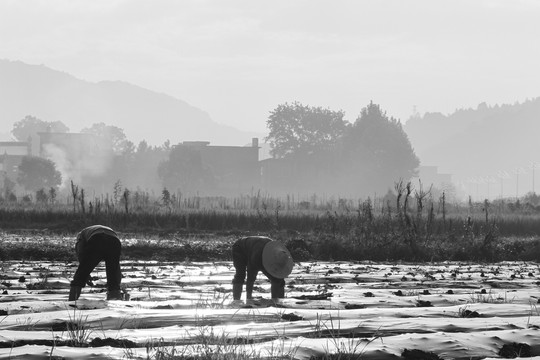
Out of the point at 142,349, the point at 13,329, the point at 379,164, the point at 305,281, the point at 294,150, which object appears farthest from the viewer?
the point at 294,150

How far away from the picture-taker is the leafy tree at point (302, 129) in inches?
5002

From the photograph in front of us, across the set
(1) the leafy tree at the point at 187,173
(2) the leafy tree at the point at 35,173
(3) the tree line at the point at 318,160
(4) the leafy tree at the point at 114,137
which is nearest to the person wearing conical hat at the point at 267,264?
(3) the tree line at the point at 318,160

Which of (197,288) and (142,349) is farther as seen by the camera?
(197,288)

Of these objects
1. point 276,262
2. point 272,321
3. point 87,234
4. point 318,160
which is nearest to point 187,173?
point 318,160

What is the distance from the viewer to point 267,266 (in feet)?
53.1

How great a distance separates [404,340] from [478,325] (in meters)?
1.73

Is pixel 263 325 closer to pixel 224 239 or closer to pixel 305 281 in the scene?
pixel 305 281

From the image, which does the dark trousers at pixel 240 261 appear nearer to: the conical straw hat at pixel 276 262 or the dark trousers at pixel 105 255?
the conical straw hat at pixel 276 262

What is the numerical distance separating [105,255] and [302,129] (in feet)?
371

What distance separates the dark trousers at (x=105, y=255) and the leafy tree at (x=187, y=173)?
104060 mm

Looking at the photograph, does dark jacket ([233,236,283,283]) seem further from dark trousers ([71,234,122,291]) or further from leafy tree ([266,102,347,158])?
leafy tree ([266,102,347,158])

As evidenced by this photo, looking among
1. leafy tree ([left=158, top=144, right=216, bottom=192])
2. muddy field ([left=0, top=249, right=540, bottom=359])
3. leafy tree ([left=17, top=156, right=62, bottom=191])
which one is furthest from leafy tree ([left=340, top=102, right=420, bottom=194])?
muddy field ([left=0, top=249, right=540, bottom=359])

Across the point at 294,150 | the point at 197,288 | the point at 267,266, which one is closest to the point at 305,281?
the point at 197,288

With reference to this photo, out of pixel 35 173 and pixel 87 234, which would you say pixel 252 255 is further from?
pixel 35 173
